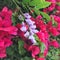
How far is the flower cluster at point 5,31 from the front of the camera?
153 cm

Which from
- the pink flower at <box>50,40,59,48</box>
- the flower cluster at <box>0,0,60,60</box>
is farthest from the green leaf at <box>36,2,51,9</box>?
the pink flower at <box>50,40,59,48</box>

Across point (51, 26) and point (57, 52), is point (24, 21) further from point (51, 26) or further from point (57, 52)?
point (57, 52)

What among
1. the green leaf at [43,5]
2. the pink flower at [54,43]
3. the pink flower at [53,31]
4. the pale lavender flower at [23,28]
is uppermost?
the green leaf at [43,5]

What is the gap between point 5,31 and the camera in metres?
1.54

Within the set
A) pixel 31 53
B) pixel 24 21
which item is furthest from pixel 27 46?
pixel 24 21

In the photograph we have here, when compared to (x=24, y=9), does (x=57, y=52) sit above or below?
below

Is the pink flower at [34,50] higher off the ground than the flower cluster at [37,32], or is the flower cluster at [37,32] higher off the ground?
the flower cluster at [37,32]

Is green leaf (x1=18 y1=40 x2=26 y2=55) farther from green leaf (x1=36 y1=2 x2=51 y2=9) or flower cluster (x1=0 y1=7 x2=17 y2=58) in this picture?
green leaf (x1=36 y1=2 x2=51 y2=9)

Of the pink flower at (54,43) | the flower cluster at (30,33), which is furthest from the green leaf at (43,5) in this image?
the pink flower at (54,43)

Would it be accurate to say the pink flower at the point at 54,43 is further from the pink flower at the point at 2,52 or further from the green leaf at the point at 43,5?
the pink flower at the point at 2,52

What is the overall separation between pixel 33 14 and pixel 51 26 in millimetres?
141

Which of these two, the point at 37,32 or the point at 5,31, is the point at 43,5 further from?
the point at 5,31

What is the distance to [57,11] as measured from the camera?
6.84 feet

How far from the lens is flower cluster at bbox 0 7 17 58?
5.02ft
